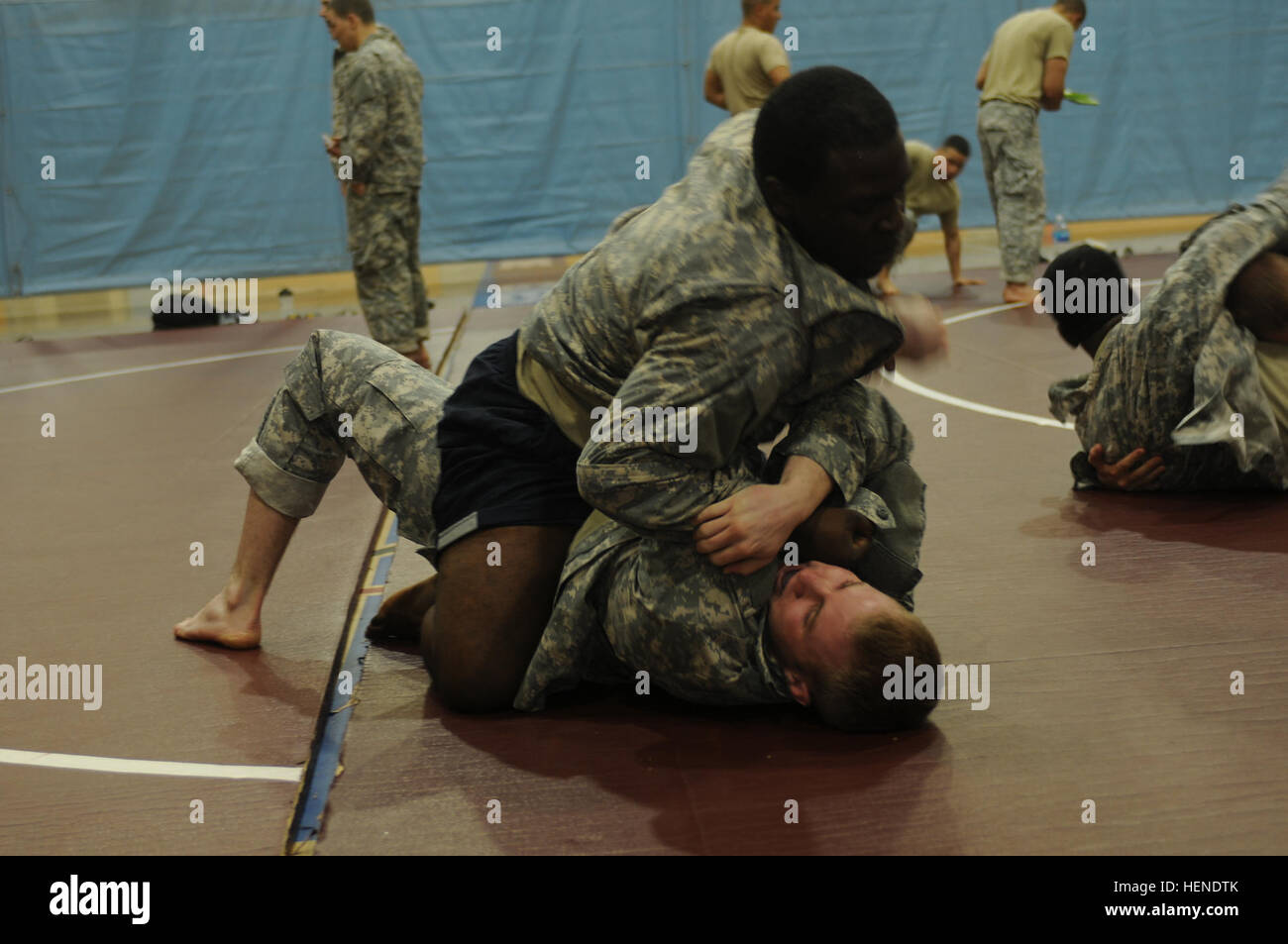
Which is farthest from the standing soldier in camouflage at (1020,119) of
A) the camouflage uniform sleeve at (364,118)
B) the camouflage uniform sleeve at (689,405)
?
the camouflage uniform sleeve at (689,405)

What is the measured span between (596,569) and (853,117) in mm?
821

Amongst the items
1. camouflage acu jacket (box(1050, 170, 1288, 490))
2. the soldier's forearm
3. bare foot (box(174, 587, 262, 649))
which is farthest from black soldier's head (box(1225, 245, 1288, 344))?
bare foot (box(174, 587, 262, 649))

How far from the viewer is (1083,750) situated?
203 centimetres

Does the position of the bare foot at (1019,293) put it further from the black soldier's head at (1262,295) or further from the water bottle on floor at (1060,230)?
the black soldier's head at (1262,295)

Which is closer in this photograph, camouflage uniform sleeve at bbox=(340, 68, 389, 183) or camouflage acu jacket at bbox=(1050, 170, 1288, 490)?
camouflage acu jacket at bbox=(1050, 170, 1288, 490)

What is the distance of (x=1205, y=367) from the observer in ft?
9.91

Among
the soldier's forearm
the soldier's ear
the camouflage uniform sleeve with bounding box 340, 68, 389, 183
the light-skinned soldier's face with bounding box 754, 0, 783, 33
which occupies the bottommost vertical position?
the soldier's ear

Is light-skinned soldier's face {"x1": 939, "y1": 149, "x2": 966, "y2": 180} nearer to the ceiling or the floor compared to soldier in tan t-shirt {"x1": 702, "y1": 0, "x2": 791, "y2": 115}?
nearer to the floor

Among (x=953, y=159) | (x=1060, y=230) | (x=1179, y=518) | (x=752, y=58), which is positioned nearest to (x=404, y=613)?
(x=1179, y=518)

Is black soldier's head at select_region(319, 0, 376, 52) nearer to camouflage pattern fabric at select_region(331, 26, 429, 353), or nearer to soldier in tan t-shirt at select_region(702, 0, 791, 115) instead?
camouflage pattern fabric at select_region(331, 26, 429, 353)

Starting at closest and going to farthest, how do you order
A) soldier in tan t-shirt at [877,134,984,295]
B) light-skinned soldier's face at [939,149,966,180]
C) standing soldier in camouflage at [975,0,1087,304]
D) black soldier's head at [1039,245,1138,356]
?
black soldier's head at [1039,245,1138,356] < standing soldier in camouflage at [975,0,1087,304] < soldier in tan t-shirt at [877,134,984,295] < light-skinned soldier's face at [939,149,966,180]

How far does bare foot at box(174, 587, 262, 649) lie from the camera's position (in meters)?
2.65

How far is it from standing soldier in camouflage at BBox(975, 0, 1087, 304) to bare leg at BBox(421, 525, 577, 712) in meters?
5.46

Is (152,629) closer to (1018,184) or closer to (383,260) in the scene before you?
(383,260)
